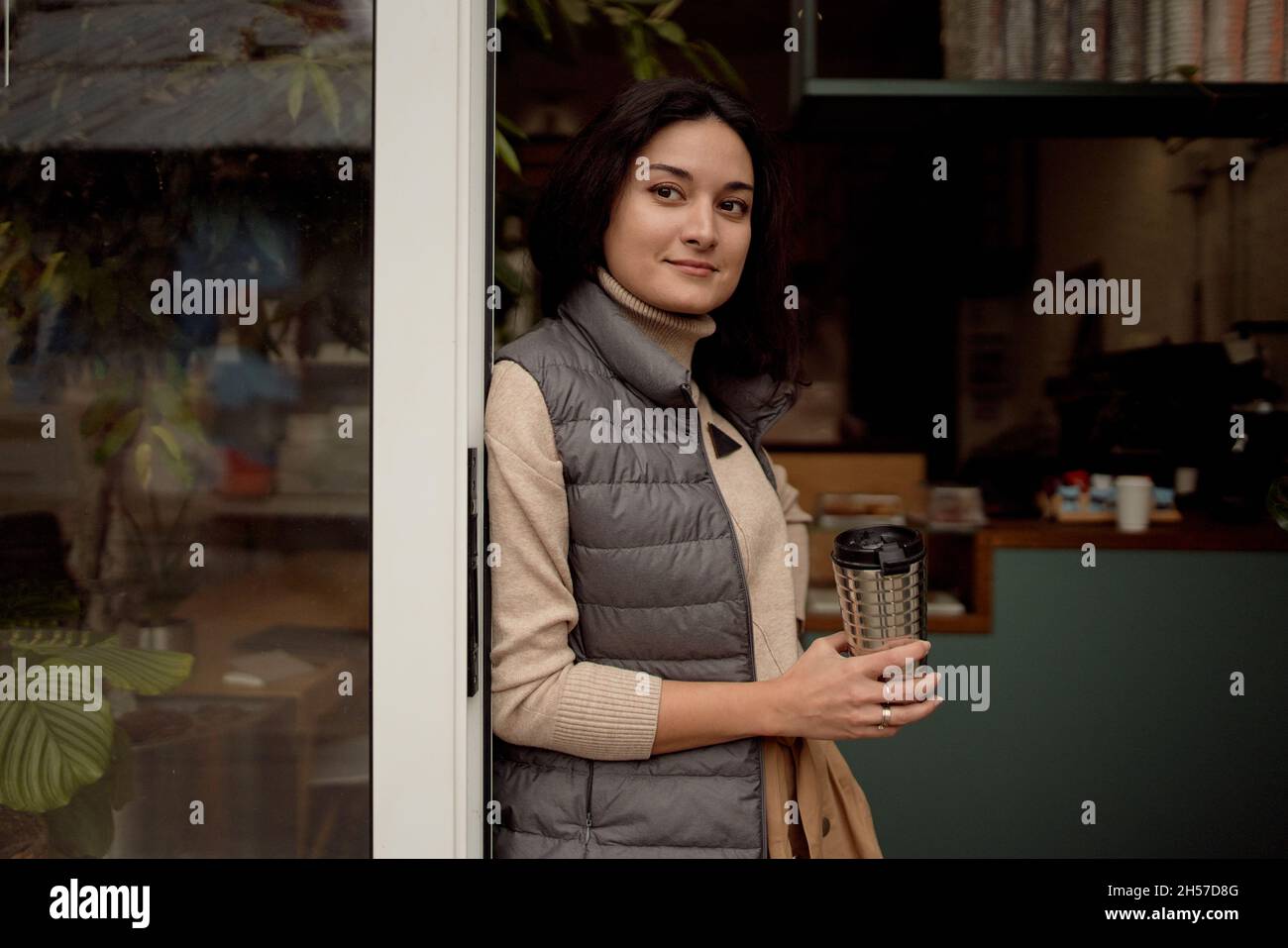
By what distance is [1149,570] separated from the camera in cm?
220

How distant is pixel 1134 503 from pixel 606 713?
180 centimetres

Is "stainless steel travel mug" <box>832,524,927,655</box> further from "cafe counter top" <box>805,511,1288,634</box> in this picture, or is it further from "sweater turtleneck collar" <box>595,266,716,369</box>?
"cafe counter top" <box>805,511,1288,634</box>

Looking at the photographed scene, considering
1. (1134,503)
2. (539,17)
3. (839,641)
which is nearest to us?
(839,641)

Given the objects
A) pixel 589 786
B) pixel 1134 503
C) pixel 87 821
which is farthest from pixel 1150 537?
pixel 87 821

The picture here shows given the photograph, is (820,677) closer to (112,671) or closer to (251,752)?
(251,752)

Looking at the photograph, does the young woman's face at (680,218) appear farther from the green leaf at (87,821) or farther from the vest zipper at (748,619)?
the green leaf at (87,821)

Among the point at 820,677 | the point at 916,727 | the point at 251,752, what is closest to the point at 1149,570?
the point at 916,727

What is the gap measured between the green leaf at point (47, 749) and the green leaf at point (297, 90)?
0.69m

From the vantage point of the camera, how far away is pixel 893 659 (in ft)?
3.33

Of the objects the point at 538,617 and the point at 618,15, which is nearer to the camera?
the point at 538,617

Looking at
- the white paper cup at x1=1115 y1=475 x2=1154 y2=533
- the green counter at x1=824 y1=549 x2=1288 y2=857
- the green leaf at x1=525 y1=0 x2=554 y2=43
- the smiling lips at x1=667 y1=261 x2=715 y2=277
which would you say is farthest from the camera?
the white paper cup at x1=1115 y1=475 x2=1154 y2=533

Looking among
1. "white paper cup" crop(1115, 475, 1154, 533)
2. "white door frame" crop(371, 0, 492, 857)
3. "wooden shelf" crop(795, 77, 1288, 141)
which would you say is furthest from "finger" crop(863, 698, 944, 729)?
"white paper cup" crop(1115, 475, 1154, 533)

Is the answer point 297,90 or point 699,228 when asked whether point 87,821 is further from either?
point 699,228

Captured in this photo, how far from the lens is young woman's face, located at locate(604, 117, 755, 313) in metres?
1.08
